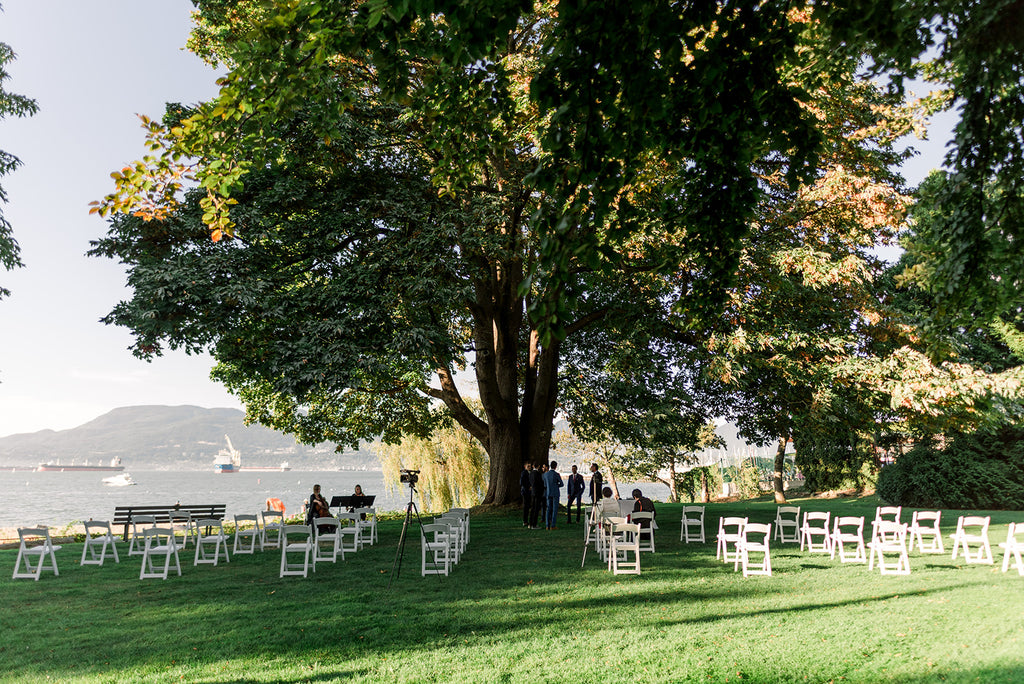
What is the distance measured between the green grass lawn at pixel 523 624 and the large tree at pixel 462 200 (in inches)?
136

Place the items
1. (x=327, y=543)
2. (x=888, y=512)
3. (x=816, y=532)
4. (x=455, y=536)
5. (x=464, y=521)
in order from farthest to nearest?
(x=888, y=512) < (x=327, y=543) < (x=464, y=521) < (x=816, y=532) < (x=455, y=536)

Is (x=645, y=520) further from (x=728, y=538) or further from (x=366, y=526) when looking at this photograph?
(x=366, y=526)

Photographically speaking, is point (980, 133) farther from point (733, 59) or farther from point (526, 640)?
point (526, 640)

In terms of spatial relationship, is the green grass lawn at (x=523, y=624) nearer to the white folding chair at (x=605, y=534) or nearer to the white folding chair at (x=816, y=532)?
the white folding chair at (x=605, y=534)

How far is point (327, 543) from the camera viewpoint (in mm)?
14359

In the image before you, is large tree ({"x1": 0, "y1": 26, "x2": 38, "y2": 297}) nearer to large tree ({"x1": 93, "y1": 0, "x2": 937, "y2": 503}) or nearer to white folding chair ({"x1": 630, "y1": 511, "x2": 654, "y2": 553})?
large tree ({"x1": 93, "y1": 0, "x2": 937, "y2": 503})

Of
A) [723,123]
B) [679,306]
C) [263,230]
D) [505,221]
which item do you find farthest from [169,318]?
[723,123]

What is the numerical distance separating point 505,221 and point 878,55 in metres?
10.4

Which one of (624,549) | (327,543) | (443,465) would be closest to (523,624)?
(624,549)

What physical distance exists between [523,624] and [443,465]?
727 inches

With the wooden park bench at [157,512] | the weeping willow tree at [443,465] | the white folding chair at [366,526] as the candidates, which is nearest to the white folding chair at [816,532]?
the white folding chair at [366,526]

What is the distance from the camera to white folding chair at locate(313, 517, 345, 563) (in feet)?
36.0

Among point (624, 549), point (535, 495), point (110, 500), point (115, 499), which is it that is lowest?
point (115, 499)

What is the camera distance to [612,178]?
3.83m
